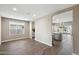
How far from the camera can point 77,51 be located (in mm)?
2254

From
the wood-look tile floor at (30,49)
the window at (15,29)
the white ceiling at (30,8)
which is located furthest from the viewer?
the window at (15,29)

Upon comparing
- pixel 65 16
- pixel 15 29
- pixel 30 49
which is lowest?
pixel 30 49

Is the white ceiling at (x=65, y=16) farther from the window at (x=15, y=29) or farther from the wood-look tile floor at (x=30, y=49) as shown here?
the window at (x=15, y=29)

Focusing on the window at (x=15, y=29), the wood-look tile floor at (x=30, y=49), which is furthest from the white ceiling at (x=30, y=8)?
the wood-look tile floor at (x=30, y=49)

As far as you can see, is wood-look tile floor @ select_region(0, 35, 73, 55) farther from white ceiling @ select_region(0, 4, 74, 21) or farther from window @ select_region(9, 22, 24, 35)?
white ceiling @ select_region(0, 4, 74, 21)

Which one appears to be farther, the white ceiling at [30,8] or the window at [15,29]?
the window at [15,29]

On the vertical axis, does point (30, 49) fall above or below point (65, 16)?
below

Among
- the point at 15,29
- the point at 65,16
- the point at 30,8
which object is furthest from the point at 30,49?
the point at 65,16

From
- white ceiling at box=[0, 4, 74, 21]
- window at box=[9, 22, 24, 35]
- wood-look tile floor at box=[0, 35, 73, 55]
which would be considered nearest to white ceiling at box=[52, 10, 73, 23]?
white ceiling at box=[0, 4, 74, 21]

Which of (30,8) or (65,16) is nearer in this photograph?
(30,8)

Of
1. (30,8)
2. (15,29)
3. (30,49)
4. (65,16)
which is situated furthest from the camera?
(65,16)

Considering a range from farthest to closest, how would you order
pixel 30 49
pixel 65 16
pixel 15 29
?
pixel 65 16 < pixel 15 29 < pixel 30 49

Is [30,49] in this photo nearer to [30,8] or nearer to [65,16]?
[30,8]

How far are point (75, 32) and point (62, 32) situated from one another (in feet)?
11.1
